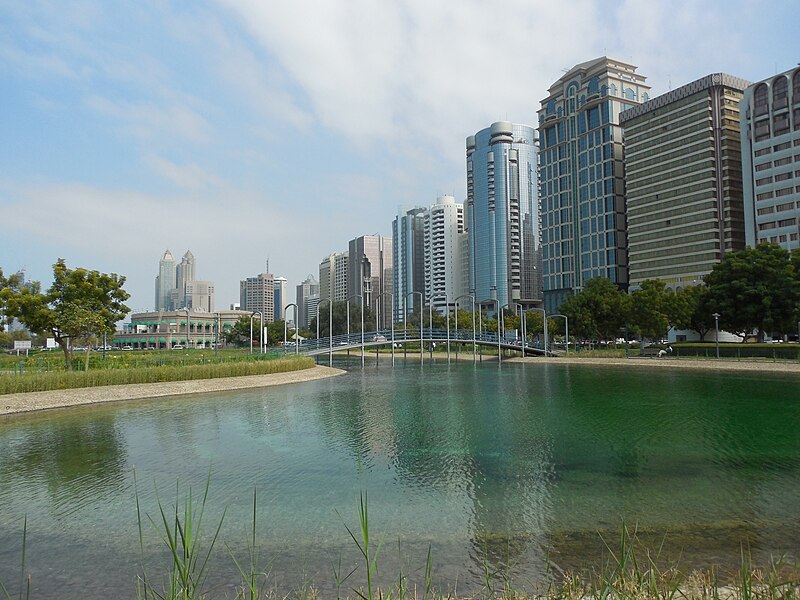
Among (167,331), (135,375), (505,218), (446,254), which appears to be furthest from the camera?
(446,254)

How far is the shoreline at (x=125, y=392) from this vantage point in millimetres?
23438

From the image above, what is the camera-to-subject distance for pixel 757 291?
51.9 m

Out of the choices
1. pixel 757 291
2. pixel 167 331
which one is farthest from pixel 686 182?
pixel 167 331

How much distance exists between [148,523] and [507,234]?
151m

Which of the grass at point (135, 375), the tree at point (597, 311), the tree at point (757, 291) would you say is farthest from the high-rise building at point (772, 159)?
the grass at point (135, 375)

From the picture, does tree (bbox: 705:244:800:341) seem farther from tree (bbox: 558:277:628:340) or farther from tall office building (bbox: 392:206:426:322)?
tall office building (bbox: 392:206:426:322)

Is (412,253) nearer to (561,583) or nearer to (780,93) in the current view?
(780,93)

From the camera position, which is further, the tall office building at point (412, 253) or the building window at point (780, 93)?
the tall office building at point (412, 253)

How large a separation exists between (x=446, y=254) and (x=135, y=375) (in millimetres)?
154596

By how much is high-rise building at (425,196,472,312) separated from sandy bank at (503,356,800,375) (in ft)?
388

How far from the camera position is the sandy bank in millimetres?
41438

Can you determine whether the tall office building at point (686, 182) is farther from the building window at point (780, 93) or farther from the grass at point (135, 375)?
the grass at point (135, 375)

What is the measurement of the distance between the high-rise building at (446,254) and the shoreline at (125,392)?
143054mm

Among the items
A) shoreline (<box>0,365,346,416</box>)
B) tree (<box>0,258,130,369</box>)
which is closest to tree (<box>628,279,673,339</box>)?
shoreline (<box>0,365,346,416</box>)
